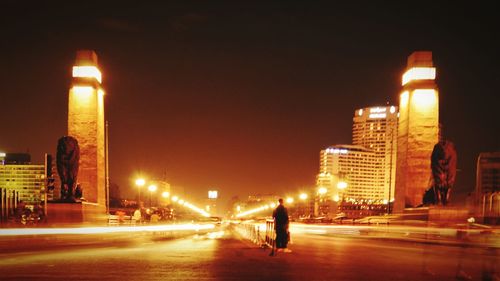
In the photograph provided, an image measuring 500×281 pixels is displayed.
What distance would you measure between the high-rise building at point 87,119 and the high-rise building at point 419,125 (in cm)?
2487

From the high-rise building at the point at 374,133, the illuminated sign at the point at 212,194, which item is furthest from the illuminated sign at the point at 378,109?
the illuminated sign at the point at 212,194


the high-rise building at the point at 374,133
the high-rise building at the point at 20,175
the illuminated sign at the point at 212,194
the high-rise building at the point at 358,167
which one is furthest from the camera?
the high-rise building at the point at 358,167

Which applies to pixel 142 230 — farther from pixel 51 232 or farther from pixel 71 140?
pixel 51 232

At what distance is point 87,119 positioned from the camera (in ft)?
132

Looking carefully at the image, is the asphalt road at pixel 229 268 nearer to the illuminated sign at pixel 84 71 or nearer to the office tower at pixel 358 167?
the illuminated sign at pixel 84 71

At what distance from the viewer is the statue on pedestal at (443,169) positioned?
32.4 m

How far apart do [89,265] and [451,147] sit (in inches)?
1070

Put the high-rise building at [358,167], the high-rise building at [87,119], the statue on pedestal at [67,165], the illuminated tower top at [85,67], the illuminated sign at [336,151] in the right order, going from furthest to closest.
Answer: the high-rise building at [358,167] < the illuminated sign at [336,151] < the illuminated tower top at [85,67] < the high-rise building at [87,119] < the statue on pedestal at [67,165]

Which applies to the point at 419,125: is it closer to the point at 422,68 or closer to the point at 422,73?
the point at 422,73

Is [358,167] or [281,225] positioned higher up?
[281,225]

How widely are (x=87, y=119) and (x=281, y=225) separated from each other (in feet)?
95.8

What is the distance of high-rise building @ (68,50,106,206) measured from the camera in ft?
132

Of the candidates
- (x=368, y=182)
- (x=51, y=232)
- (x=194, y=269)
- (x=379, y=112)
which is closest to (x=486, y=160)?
(x=379, y=112)

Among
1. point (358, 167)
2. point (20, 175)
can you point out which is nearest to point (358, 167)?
point (358, 167)
